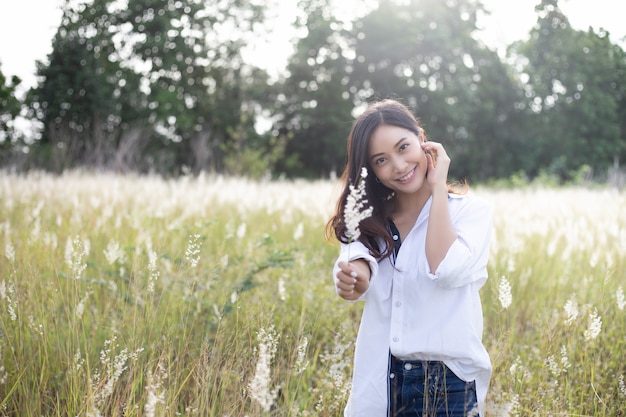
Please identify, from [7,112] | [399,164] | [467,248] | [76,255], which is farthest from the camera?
[7,112]

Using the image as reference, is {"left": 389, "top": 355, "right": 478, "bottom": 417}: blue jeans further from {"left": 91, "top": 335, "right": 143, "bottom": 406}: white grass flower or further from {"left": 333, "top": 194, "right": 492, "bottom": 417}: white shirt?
{"left": 91, "top": 335, "right": 143, "bottom": 406}: white grass flower

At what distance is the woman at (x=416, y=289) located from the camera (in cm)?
188

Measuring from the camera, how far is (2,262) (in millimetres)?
3254

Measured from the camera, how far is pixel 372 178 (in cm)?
224

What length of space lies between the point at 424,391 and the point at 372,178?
0.83 meters

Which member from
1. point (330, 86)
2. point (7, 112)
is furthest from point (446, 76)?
point (7, 112)

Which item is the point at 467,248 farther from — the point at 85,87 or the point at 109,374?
the point at 85,87

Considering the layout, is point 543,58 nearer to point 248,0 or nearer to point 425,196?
point 248,0

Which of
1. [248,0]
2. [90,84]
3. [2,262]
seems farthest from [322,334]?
[248,0]

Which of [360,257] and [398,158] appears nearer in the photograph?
[360,257]

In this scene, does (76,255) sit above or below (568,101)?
below

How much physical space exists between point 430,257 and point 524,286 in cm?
264

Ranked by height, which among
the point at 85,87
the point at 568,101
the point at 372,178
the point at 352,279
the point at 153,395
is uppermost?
the point at 568,101

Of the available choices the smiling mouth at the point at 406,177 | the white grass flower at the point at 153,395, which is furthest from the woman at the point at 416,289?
the white grass flower at the point at 153,395
